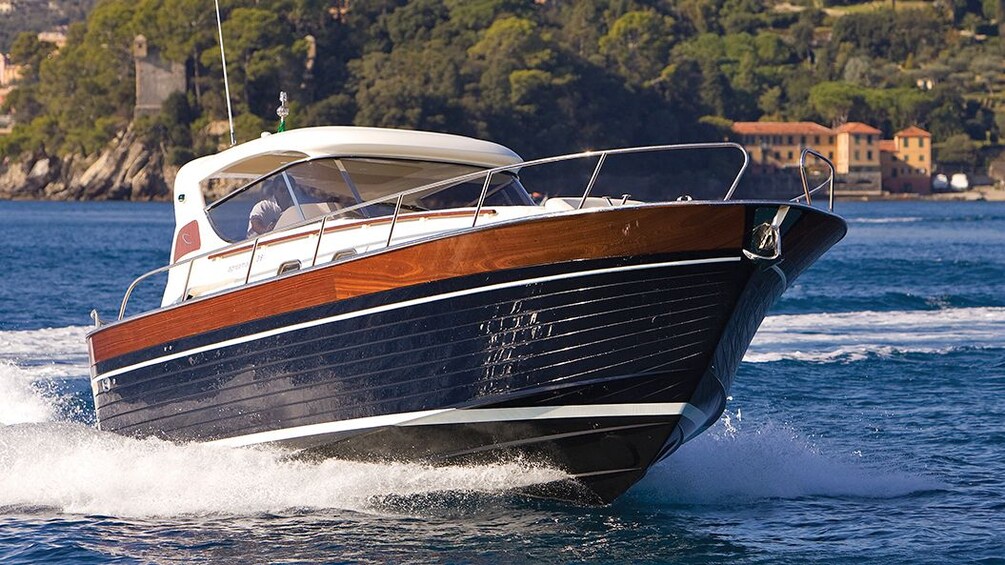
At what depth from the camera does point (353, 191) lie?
34.4 feet

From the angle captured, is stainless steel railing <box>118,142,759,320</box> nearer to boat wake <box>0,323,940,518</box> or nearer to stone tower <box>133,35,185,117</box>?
boat wake <box>0,323,940,518</box>

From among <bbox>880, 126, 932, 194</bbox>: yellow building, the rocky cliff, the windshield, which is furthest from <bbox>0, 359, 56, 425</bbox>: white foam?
<bbox>880, 126, 932, 194</bbox>: yellow building

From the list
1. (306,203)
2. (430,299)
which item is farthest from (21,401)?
(430,299)

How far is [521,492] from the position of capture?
31.9 feet

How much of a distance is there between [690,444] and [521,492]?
243 centimetres

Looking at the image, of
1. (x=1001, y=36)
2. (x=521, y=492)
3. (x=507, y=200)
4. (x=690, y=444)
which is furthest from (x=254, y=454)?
(x=1001, y=36)

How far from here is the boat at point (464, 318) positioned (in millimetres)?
8867

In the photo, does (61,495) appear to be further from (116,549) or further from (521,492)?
(521,492)

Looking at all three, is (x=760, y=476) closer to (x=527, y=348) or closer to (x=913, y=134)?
(x=527, y=348)

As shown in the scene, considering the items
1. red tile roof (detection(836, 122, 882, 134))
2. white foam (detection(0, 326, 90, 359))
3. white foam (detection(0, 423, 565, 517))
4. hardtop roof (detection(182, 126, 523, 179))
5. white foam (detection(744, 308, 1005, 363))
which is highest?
hardtop roof (detection(182, 126, 523, 179))

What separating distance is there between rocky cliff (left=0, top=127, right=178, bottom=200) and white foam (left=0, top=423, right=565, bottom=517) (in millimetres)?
108852

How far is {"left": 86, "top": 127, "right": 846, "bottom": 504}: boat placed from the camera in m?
8.87

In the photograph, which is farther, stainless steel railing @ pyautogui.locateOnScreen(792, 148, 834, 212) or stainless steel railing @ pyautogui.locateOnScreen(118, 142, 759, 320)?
stainless steel railing @ pyautogui.locateOnScreen(792, 148, 834, 212)

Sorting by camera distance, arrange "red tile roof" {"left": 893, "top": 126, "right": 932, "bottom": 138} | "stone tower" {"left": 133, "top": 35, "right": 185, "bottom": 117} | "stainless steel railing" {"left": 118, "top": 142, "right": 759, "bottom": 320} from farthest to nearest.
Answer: "red tile roof" {"left": 893, "top": 126, "right": 932, "bottom": 138} < "stone tower" {"left": 133, "top": 35, "right": 185, "bottom": 117} < "stainless steel railing" {"left": 118, "top": 142, "right": 759, "bottom": 320}
